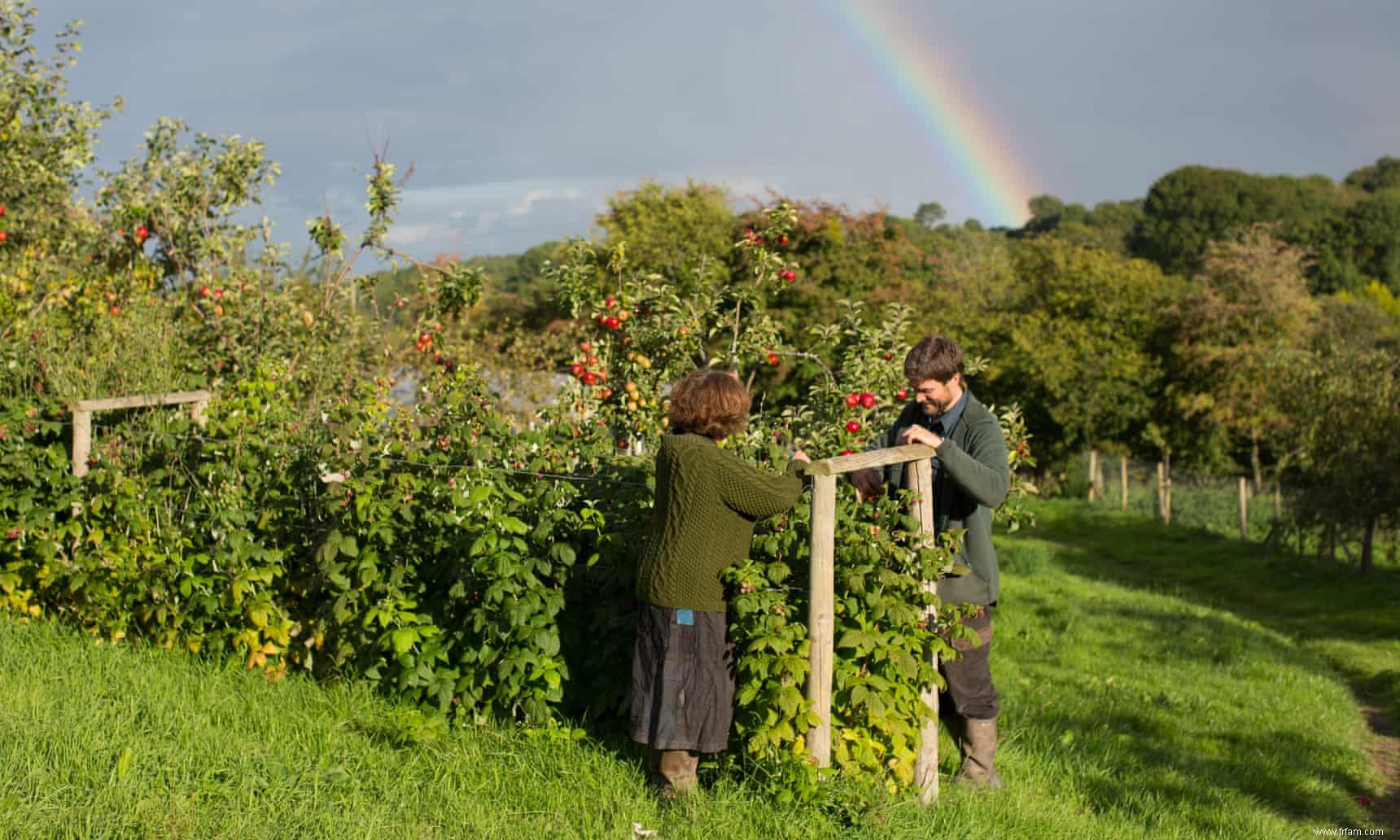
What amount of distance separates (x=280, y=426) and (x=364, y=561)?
4.21ft

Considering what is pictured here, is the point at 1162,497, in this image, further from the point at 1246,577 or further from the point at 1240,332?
the point at 1240,332

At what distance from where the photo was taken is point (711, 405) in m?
3.92

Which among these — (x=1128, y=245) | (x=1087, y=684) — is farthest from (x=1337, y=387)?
(x=1128, y=245)

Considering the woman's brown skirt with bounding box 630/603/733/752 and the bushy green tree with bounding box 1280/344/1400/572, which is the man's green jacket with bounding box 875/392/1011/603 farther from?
the bushy green tree with bounding box 1280/344/1400/572

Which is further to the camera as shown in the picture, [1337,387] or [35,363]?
[1337,387]

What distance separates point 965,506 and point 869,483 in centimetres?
37

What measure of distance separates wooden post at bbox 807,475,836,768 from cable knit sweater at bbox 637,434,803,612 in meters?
0.11

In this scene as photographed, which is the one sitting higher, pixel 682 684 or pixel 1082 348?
pixel 1082 348

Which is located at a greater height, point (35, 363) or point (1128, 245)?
point (1128, 245)

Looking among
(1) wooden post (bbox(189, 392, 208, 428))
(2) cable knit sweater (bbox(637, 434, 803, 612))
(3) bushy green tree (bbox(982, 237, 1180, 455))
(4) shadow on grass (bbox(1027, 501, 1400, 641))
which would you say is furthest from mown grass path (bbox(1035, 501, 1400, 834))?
(3) bushy green tree (bbox(982, 237, 1180, 455))

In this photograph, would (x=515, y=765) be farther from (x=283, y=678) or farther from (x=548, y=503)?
(x=283, y=678)

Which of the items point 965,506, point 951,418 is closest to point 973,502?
point 965,506

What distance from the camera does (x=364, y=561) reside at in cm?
470

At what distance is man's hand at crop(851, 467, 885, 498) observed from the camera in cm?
450
